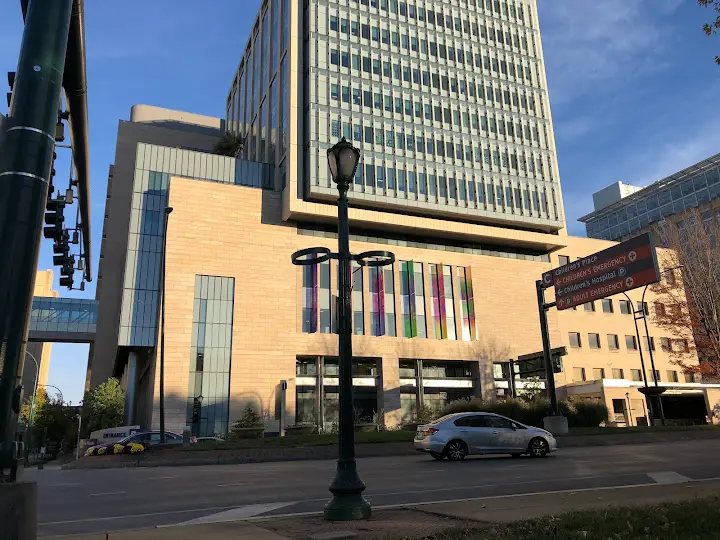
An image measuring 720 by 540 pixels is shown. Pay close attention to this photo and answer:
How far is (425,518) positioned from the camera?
25.0 feet

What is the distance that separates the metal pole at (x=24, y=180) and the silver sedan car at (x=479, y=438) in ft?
48.6

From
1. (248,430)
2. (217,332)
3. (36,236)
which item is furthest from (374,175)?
(36,236)

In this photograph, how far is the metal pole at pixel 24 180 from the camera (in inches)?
189

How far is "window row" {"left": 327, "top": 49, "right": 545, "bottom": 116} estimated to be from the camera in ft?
187

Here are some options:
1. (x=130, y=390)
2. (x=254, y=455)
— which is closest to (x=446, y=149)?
(x=130, y=390)

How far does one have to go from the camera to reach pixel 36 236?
5.19m

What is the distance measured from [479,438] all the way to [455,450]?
0.89 metres

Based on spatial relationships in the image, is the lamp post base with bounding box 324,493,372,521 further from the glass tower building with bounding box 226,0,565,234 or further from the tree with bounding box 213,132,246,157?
the tree with bounding box 213,132,246,157

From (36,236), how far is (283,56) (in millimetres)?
59032

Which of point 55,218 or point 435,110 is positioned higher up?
point 435,110

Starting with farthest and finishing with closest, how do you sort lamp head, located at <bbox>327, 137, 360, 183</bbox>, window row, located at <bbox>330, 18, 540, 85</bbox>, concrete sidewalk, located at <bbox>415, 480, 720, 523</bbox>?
window row, located at <bbox>330, 18, 540, 85</bbox>
lamp head, located at <bbox>327, 137, 360, 183</bbox>
concrete sidewalk, located at <bbox>415, 480, 720, 523</bbox>

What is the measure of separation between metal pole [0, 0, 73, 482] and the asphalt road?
12.4ft

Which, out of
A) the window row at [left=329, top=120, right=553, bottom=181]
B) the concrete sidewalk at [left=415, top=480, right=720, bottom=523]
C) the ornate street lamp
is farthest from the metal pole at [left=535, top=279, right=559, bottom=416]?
the window row at [left=329, top=120, right=553, bottom=181]

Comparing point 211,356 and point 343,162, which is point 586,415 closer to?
point 211,356
